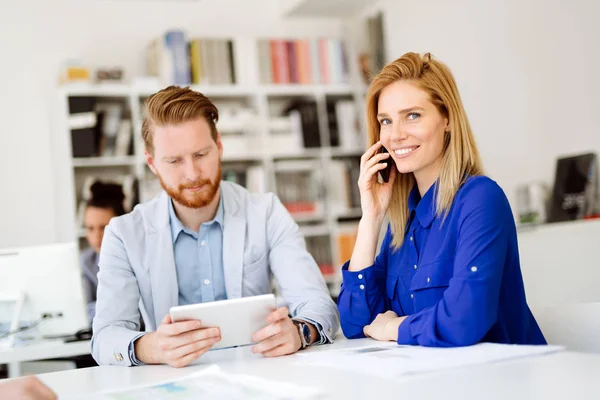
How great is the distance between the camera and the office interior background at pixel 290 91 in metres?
3.92

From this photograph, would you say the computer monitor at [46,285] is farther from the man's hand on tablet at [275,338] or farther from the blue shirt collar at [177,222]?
the man's hand on tablet at [275,338]

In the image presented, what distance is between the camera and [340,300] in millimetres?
1993

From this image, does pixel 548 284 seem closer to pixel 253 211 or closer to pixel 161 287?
pixel 253 211

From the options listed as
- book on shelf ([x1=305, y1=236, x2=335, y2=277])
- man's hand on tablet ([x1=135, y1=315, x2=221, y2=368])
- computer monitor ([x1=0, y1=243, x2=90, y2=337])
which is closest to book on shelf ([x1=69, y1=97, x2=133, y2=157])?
book on shelf ([x1=305, y1=236, x2=335, y2=277])

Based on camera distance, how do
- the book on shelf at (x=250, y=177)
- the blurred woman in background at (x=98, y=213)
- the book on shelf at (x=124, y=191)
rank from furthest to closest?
the book on shelf at (x=250, y=177) < the book on shelf at (x=124, y=191) < the blurred woman in background at (x=98, y=213)

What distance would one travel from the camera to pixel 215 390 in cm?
122

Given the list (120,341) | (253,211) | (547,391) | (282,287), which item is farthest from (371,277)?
(547,391)

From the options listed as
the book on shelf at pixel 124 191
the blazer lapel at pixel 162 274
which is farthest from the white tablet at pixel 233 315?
the book on shelf at pixel 124 191

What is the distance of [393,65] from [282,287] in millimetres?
720

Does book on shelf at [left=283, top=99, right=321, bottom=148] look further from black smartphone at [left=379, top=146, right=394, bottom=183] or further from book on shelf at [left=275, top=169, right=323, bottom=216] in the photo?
black smartphone at [left=379, top=146, right=394, bottom=183]

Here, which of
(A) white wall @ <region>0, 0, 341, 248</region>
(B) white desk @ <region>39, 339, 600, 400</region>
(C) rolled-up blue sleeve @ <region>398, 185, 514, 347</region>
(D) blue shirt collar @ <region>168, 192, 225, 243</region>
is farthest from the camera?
(A) white wall @ <region>0, 0, 341, 248</region>

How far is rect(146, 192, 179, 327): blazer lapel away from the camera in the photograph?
6.86 feet

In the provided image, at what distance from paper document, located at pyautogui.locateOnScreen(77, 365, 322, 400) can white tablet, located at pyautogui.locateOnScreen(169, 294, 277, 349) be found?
20cm

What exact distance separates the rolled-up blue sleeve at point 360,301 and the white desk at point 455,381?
0.44 meters
